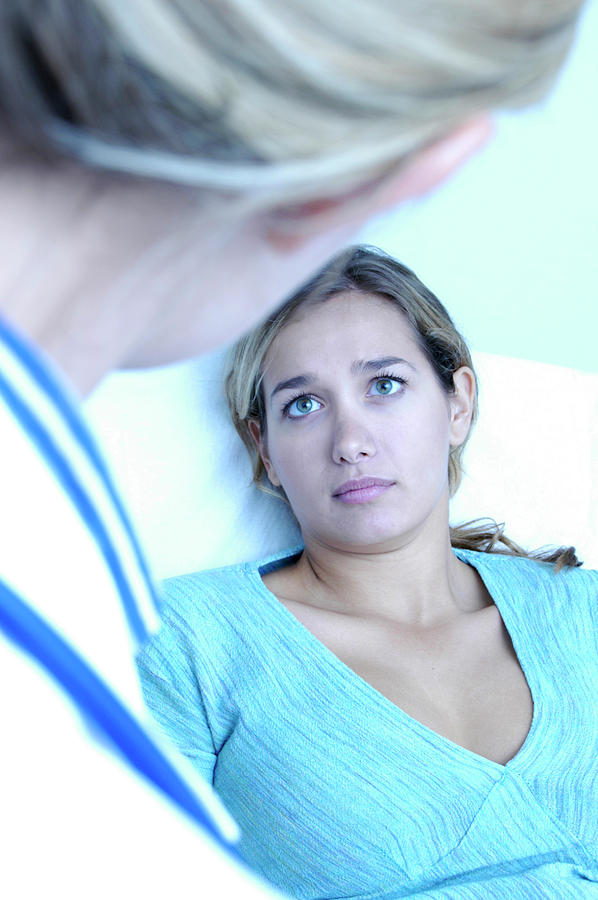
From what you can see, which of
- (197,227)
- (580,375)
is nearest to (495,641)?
(580,375)

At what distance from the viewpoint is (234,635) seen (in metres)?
1.41

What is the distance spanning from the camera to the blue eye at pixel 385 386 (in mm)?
1481

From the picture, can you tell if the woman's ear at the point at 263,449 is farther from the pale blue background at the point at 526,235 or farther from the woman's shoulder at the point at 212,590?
the pale blue background at the point at 526,235

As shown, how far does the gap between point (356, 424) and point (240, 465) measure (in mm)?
349

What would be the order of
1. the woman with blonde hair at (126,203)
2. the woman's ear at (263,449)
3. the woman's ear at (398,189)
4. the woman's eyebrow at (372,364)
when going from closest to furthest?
the woman with blonde hair at (126,203) → the woman's ear at (398,189) → the woman's eyebrow at (372,364) → the woman's ear at (263,449)

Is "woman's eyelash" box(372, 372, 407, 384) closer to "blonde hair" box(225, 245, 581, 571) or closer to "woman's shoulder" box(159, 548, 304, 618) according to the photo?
"blonde hair" box(225, 245, 581, 571)

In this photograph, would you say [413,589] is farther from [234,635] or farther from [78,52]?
[78,52]

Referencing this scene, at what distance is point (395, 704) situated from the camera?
4.36 ft

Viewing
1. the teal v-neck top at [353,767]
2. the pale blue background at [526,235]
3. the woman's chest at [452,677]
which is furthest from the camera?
the pale blue background at [526,235]

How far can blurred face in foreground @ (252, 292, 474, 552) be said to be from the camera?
1425 millimetres

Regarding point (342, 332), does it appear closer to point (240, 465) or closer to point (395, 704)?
point (240, 465)

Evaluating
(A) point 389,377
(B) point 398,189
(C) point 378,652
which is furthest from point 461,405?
(B) point 398,189

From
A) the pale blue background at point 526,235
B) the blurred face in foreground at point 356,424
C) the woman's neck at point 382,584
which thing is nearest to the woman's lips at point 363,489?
the blurred face in foreground at point 356,424

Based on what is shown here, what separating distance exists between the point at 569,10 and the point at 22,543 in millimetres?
320
